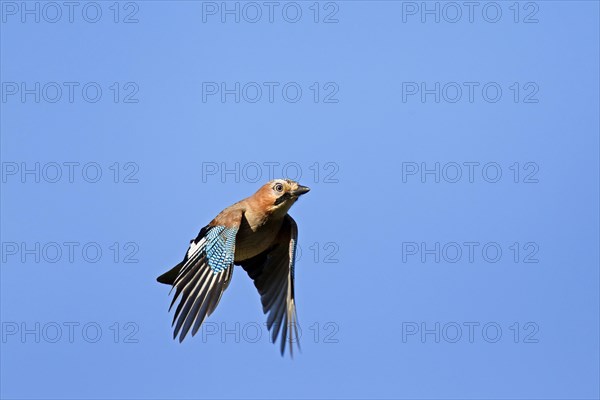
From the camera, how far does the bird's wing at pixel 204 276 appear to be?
18.2 metres

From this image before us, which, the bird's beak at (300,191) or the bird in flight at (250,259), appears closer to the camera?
the bird in flight at (250,259)

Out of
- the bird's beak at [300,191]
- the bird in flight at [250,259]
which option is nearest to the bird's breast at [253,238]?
the bird in flight at [250,259]

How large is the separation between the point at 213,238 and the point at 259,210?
1.06m

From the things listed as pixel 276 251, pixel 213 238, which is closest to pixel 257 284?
pixel 276 251

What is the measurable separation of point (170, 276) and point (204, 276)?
185 cm

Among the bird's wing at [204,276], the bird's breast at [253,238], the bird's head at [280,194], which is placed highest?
the bird's head at [280,194]

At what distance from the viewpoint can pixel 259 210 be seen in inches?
790

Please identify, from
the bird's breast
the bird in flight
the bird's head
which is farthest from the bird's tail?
the bird's head

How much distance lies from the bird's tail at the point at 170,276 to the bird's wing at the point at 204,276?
0.55m

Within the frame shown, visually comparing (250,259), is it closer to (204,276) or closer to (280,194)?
(280,194)

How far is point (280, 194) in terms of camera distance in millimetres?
20000

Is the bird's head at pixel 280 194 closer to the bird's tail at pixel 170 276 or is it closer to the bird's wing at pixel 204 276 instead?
the bird's wing at pixel 204 276

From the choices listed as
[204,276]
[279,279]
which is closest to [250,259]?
[279,279]

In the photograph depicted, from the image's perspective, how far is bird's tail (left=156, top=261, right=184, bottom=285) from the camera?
20266 millimetres
